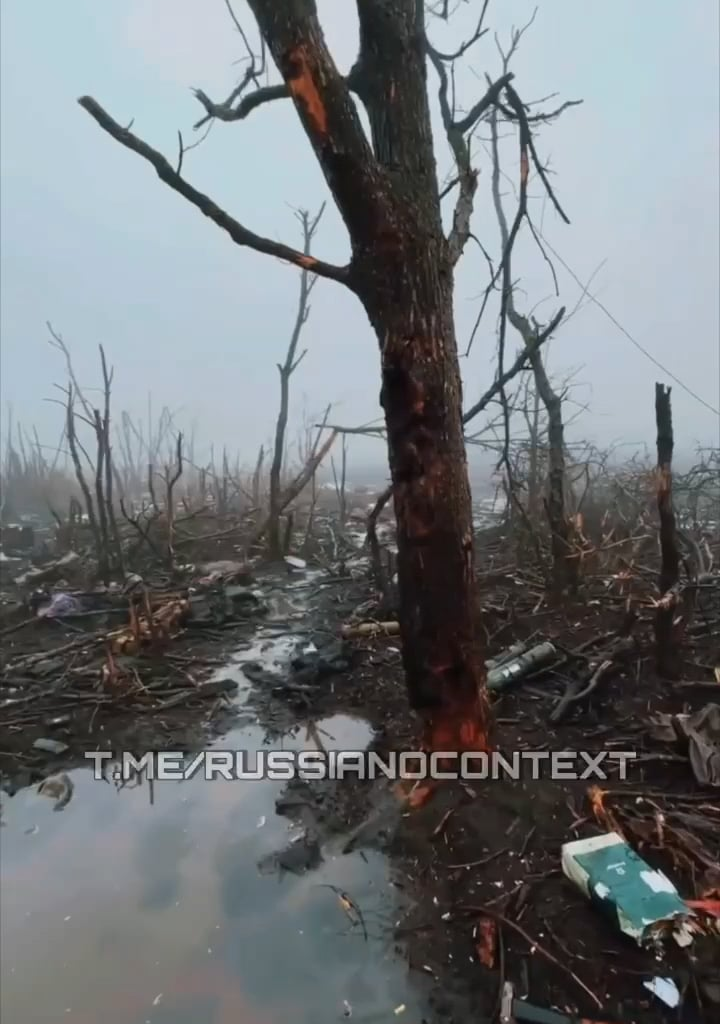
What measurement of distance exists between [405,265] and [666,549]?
1.61 metres

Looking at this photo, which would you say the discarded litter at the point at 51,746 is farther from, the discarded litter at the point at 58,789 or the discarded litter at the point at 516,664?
the discarded litter at the point at 516,664

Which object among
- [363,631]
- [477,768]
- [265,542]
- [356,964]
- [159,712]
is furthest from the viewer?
[265,542]

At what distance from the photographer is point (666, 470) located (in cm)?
270

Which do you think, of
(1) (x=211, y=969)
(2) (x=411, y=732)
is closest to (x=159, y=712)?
(2) (x=411, y=732)

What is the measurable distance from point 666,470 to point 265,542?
17.5 feet

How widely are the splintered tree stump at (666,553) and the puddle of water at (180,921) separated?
1.62 m

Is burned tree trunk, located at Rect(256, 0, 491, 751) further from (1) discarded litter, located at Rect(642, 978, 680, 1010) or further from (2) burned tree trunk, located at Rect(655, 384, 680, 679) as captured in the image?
(1) discarded litter, located at Rect(642, 978, 680, 1010)

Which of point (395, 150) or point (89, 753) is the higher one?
point (395, 150)

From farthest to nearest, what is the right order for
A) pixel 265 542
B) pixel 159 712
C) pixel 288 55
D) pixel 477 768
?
pixel 265 542 < pixel 159 712 < pixel 477 768 < pixel 288 55

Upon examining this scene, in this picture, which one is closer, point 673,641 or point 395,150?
point 395,150

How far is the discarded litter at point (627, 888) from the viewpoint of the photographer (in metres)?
1.74

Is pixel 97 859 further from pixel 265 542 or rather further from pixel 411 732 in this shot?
pixel 265 542

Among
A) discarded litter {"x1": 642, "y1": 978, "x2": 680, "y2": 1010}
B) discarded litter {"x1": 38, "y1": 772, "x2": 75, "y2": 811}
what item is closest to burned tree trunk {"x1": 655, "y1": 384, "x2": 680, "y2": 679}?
discarded litter {"x1": 642, "y1": 978, "x2": 680, "y2": 1010}
